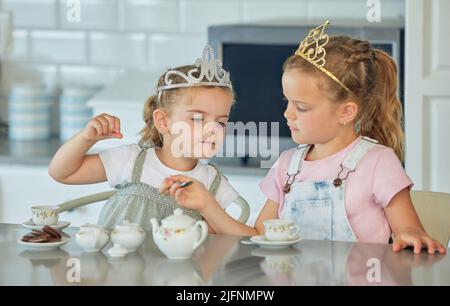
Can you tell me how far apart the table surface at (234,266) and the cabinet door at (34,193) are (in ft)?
5.75

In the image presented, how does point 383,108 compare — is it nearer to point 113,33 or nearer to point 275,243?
point 275,243

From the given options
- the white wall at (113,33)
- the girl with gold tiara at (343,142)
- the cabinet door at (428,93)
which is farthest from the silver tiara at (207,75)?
the white wall at (113,33)

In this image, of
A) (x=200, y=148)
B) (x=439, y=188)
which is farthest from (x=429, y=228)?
(x=439, y=188)

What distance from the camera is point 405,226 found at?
210cm

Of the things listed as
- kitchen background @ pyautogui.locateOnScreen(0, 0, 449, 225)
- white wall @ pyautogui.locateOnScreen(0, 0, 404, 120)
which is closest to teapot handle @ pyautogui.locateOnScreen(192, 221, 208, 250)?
kitchen background @ pyautogui.locateOnScreen(0, 0, 449, 225)

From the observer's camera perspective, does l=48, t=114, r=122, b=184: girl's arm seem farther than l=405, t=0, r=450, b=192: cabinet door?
No

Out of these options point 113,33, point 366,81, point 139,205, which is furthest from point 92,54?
point 366,81

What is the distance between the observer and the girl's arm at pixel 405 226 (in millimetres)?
1918

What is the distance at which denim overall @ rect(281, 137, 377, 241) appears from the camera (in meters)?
2.23

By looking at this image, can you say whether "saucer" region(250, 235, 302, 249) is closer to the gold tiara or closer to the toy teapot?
the toy teapot

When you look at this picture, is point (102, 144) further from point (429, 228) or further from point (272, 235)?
point (272, 235)

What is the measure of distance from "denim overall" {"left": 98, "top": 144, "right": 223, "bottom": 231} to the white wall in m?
1.74

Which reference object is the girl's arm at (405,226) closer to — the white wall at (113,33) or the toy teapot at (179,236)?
the toy teapot at (179,236)

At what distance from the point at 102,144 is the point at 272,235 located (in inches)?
77.8
